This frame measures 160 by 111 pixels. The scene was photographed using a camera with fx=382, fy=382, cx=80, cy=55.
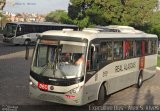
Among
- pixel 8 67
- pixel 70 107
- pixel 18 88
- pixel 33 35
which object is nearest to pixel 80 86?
pixel 70 107

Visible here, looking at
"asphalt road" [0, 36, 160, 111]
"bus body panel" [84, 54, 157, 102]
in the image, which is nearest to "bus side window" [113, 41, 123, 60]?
"bus body panel" [84, 54, 157, 102]

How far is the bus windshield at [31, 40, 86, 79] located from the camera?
38.5 feet

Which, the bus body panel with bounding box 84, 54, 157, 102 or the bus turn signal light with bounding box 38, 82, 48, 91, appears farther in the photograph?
the bus body panel with bounding box 84, 54, 157, 102

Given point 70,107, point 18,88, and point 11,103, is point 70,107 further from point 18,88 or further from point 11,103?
point 18,88

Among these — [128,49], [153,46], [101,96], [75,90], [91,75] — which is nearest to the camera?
[75,90]

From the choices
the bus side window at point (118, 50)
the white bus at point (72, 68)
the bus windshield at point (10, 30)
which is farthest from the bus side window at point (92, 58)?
the bus windshield at point (10, 30)

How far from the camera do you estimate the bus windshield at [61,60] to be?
11.7m

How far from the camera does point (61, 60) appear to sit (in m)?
11.9

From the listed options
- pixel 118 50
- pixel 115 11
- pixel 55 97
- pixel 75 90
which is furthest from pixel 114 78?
pixel 115 11

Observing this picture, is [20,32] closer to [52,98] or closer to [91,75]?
[91,75]

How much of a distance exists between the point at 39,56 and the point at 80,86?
175 cm

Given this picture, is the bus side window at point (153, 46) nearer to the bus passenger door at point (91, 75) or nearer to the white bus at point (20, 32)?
the bus passenger door at point (91, 75)

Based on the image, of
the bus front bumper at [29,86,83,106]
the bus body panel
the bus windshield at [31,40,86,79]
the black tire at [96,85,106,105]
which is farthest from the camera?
the black tire at [96,85,106,105]

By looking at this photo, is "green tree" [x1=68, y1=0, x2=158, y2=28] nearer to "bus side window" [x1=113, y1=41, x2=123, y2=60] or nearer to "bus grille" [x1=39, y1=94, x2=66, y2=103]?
"bus side window" [x1=113, y1=41, x2=123, y2=60]
